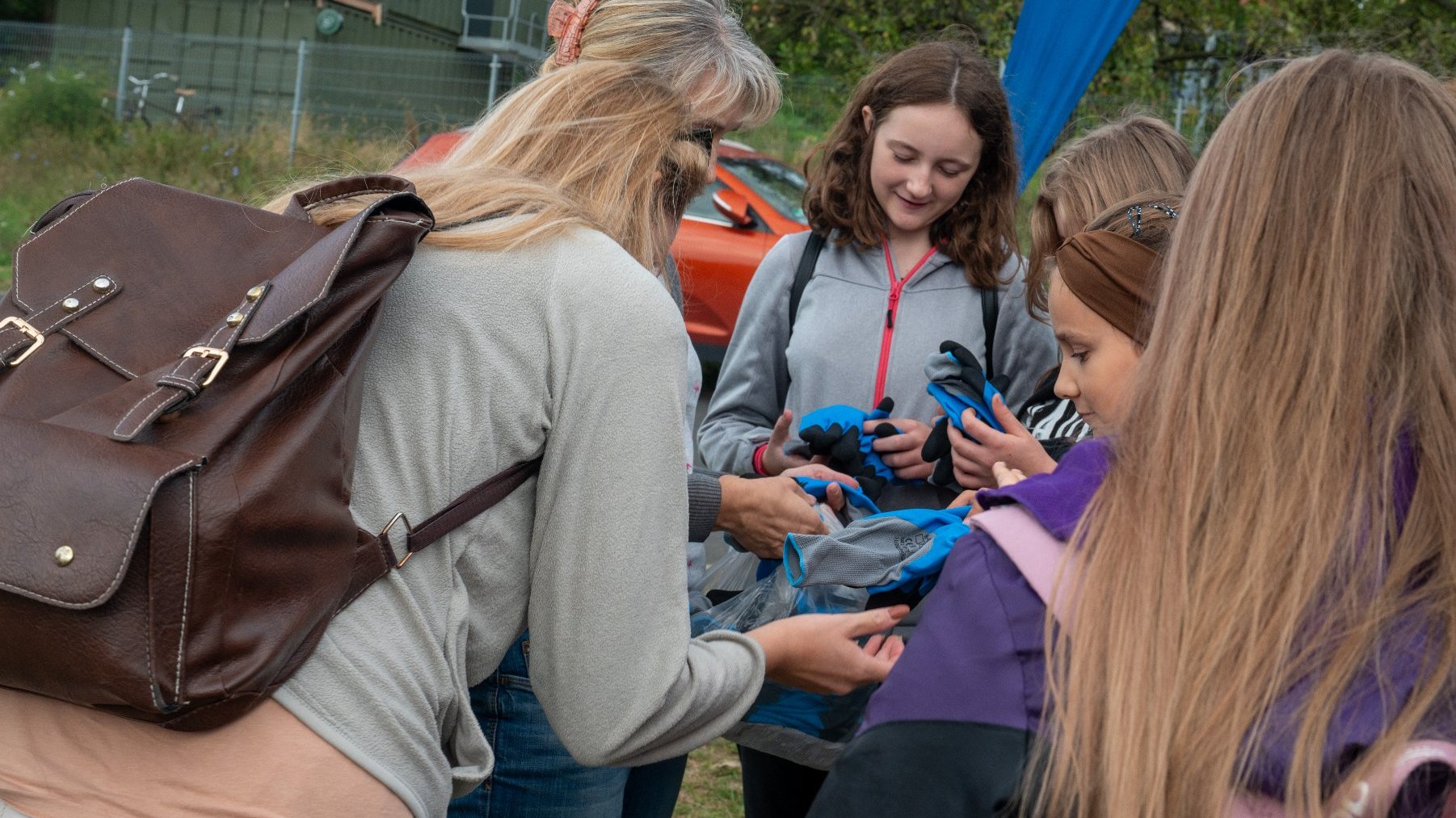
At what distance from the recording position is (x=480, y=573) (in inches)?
61.1

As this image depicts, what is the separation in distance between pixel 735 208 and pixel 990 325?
6.13 m

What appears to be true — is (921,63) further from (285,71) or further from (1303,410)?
(285,71)

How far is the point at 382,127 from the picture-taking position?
15992 mm

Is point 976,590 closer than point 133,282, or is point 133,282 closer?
point 976,590

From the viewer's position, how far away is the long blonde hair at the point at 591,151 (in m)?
1.73

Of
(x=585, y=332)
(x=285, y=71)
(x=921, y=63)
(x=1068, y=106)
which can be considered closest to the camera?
(x=585, y=332)

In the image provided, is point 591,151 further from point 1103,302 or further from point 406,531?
point 1103,302

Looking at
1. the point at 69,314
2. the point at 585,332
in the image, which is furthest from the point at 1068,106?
the point at 69,314

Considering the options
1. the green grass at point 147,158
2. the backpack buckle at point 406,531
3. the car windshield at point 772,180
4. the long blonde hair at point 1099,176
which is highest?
the long blonde hair at point 1099,176

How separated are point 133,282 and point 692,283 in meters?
7.72

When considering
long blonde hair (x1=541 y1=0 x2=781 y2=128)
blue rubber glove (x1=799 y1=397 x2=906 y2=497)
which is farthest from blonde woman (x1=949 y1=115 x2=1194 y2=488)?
long blonde hair (x1=541 y1=0 x2=781 y2=128)

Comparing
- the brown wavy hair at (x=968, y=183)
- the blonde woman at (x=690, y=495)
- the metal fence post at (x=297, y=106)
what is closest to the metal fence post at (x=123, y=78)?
the metal fence post at (x=297, y=106)

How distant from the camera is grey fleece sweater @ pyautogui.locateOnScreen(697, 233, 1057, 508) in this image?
2.99 metres

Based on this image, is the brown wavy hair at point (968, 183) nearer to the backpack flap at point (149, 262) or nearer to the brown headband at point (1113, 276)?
the brown headband at point (1113, 276)
